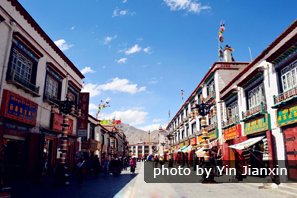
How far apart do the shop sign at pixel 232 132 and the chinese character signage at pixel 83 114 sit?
13031 mm

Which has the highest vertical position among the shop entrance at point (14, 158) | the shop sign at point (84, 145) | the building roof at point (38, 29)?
the building roof at point (38, 29)

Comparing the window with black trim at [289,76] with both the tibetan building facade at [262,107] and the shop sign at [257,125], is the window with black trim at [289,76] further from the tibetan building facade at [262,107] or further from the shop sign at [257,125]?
the shop sign at [257,125]

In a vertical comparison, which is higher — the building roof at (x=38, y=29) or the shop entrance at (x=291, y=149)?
the building roof at (x=38, y=29)

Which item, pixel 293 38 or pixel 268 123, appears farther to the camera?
pixel 268 123

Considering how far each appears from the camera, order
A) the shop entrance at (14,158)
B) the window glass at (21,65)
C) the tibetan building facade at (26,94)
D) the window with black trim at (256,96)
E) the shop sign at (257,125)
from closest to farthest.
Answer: the tibetan building facade at (26,94) < the shop entrance at (14,158) < the window glass at (21,65) < the shop sign at (257,125) < the window with black trim at (256,96)

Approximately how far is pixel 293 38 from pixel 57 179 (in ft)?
44.1

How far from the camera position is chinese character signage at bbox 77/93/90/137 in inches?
885

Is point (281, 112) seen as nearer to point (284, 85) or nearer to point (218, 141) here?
point (284, 85)

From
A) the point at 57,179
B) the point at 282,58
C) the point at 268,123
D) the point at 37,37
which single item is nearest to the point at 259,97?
the point at 268,123

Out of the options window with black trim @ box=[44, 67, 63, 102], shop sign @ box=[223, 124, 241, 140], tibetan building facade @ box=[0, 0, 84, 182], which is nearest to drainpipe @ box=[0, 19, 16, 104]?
tibetan building facade @ box=[0, 0, 84, 182]

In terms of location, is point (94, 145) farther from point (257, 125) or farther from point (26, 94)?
point (257, 125)

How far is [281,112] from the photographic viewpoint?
526 inches

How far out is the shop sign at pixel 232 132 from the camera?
18791 mm

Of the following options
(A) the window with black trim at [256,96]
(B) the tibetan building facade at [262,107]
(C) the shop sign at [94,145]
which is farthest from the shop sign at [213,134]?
(C) the shop sign at [94,145]
